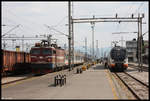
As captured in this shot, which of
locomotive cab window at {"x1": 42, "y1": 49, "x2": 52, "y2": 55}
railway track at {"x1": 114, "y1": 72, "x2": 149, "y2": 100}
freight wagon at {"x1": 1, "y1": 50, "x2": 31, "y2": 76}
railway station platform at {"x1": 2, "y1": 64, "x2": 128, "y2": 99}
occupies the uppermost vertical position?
locomotive cab window at {"x1": 42, "y1": 49, "x2": 52, "y2": 55}

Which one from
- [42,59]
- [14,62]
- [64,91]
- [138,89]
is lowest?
[138,89]

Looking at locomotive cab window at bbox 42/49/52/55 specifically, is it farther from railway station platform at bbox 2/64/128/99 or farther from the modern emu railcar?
the modern emu railcar

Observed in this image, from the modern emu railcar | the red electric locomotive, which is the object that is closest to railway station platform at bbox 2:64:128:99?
the red electric locomotive

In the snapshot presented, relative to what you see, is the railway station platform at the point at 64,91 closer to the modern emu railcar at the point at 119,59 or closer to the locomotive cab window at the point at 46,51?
the locomotive cab window at the point at 46,51

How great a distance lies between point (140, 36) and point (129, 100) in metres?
23.9

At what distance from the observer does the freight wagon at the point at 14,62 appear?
24.4 metres

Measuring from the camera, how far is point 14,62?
27453 millimetres

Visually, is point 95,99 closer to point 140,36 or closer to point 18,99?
point 18,99

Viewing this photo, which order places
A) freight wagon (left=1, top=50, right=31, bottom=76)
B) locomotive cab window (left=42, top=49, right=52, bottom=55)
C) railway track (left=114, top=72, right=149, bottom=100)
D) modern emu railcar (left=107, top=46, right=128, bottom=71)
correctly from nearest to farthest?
railway track (left=114, top=72, right=149, bottom=100) < freight wagon (left=1, top=50, right=31, bottom=76) < locomotive cab window (left=42, top=49, right=52, bottom=55) < modern emu railcar (left=107, top=46, right=128, bottom=71)

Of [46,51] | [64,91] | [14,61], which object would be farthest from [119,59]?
[64,91]

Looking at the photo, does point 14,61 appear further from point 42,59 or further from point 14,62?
point 42,59

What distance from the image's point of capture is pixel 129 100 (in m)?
11.4

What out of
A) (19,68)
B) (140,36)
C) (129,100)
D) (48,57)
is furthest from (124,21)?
(129,100)

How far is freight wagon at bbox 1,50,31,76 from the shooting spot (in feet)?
80.0
